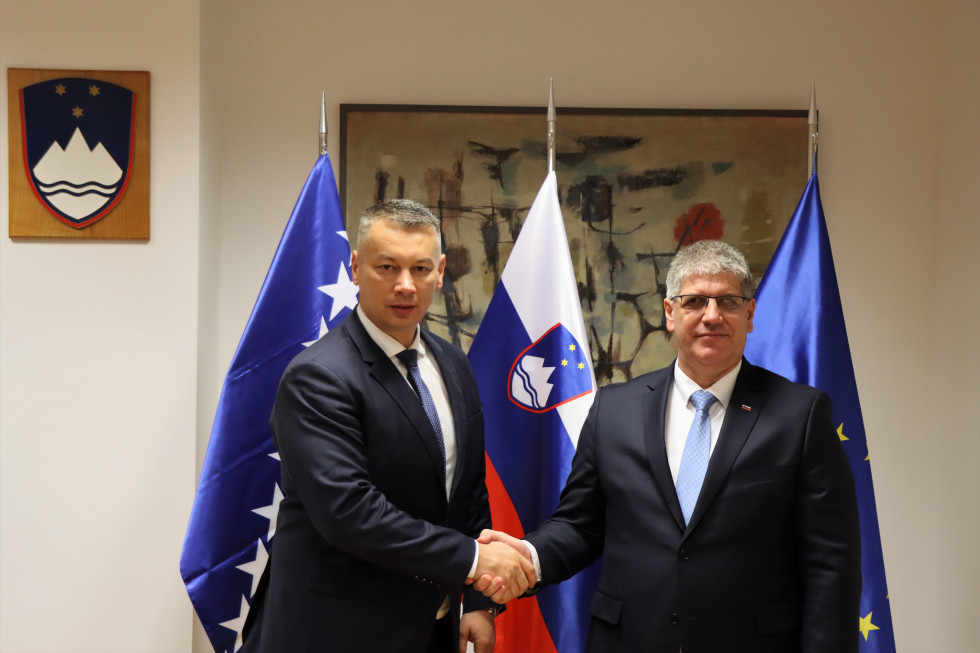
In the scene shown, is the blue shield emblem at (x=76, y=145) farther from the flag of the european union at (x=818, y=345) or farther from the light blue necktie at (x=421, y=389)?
the flag of the european union at (x=818, y=345)

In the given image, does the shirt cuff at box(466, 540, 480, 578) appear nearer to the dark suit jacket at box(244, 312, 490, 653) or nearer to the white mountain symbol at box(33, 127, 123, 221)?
the dark suit jacket at box(244, 312, 490, 653)

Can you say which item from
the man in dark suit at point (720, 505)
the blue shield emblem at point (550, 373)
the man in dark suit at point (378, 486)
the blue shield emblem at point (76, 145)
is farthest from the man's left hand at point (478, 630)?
the blue shield emblem at point (76, 145)

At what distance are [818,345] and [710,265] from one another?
709 millimetres

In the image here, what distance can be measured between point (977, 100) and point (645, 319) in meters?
1.40

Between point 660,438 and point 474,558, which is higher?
point 660,438

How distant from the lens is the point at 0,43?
Result: 2801 mm

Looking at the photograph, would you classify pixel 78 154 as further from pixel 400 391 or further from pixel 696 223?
pixel 696 223

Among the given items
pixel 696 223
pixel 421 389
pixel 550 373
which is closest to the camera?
pixel 421 389

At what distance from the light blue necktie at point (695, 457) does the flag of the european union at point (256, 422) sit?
119 centimetres

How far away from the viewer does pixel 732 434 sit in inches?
76.2

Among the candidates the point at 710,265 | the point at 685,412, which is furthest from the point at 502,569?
the point at 710,265

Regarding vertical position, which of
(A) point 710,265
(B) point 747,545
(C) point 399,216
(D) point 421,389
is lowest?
(B) point 747,545

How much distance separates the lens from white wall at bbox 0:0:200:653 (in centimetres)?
279

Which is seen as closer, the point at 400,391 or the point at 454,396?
the point at 400,391
